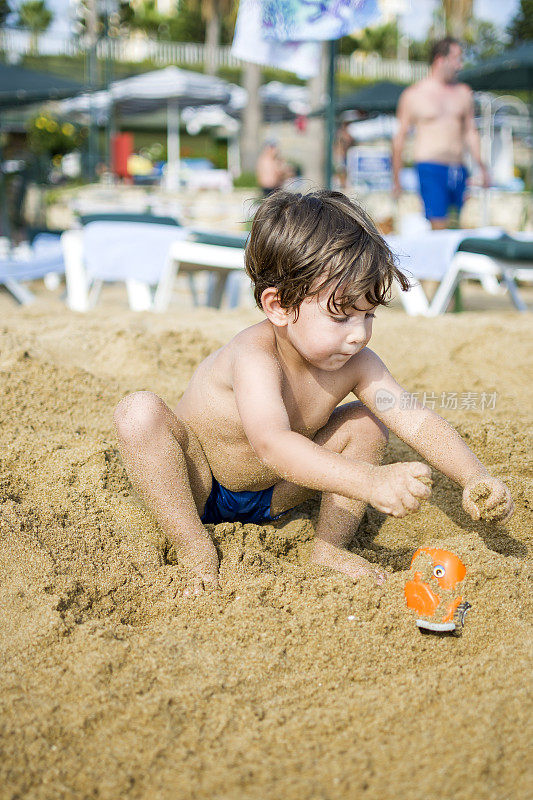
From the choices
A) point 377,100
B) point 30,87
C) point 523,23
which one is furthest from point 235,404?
point 523,23

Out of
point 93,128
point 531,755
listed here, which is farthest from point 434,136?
point 93,128

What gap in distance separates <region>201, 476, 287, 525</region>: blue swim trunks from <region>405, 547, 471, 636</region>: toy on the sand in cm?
52

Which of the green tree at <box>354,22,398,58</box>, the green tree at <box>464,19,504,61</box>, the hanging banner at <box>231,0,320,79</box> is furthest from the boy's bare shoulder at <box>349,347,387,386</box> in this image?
the green tree at <box>354,22,398,58</box>

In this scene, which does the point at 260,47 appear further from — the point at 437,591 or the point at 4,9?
the point at 4,9

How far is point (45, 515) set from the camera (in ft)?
6.17

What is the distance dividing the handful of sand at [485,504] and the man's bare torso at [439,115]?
4920 mm

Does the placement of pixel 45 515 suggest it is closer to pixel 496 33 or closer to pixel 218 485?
pixel 218 485

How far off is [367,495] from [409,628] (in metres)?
0.29

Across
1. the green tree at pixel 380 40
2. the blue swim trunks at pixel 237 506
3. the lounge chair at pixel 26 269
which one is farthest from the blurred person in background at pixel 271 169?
the green tree at pixel 380 40

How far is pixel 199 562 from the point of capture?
1.75 metres

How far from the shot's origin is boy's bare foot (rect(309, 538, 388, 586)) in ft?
5.85

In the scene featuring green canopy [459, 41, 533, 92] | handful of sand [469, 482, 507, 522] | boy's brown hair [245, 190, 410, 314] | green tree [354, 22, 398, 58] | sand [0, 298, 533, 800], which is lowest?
sand [0, 298, 533, 800]

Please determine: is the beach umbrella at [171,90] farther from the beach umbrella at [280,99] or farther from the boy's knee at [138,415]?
the boy's knee at [138,415]

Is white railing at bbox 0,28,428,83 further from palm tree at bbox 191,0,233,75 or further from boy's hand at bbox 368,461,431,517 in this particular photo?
boy's hand at bbox 368,461,431,517
